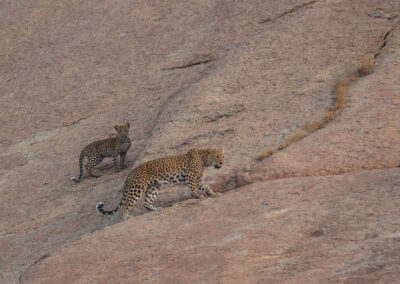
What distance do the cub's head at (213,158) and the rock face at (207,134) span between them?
1.58ft

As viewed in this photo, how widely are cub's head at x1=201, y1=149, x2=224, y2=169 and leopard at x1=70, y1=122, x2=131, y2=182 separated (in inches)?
200

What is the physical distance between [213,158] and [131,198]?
1991 millimetres

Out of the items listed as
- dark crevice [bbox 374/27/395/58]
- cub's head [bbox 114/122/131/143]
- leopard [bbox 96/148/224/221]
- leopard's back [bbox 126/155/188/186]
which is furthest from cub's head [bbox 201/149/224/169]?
dark crevice [bbox 374/27/395/58]

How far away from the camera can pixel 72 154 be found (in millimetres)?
22172

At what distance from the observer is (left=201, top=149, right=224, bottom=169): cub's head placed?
50.3 ft

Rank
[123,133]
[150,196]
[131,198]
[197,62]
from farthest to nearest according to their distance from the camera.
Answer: [197,62], [123,133], [150,196], [131,198]

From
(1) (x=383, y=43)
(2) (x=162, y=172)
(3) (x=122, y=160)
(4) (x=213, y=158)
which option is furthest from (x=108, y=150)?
(1) (x=383, y=43)

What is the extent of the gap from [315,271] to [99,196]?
9.66 meters

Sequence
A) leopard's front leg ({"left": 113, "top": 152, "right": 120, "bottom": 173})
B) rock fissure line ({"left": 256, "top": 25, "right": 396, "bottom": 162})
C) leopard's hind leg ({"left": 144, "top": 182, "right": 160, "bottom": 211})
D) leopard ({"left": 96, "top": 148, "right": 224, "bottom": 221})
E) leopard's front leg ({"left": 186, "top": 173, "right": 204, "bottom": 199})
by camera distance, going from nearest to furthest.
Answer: leopard's front leg ({"left": 186, "top": 173, "right": 204, "bottom": 199}) → leopard ({"left": 96, "top": 148, "right": 224, "bottom": 221}) → leopard's hind leg ({"left": 144, "top": 182, "right": 160, "bottom": 211}) → rock fissure line ({"left": 256, "top": 25, "right": 396, "bottom": 162}) → leopard's front leg ({"left": 113, "top": 152, "right": 120, "bottom": 173})

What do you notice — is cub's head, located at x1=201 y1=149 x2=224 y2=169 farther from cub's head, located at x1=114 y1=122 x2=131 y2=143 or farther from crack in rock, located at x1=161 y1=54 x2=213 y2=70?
crack in rock, located at x1=161 y1=54 x2=213 y2=70

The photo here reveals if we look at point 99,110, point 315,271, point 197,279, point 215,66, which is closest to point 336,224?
point 315,271

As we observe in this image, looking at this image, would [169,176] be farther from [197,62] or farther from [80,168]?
[197,62]

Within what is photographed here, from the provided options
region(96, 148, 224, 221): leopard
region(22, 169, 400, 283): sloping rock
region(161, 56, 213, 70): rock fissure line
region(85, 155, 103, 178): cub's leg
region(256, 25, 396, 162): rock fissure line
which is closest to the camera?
region(22, 169, 400, 283): sloping rock

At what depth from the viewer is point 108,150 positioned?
20266 millimetres
